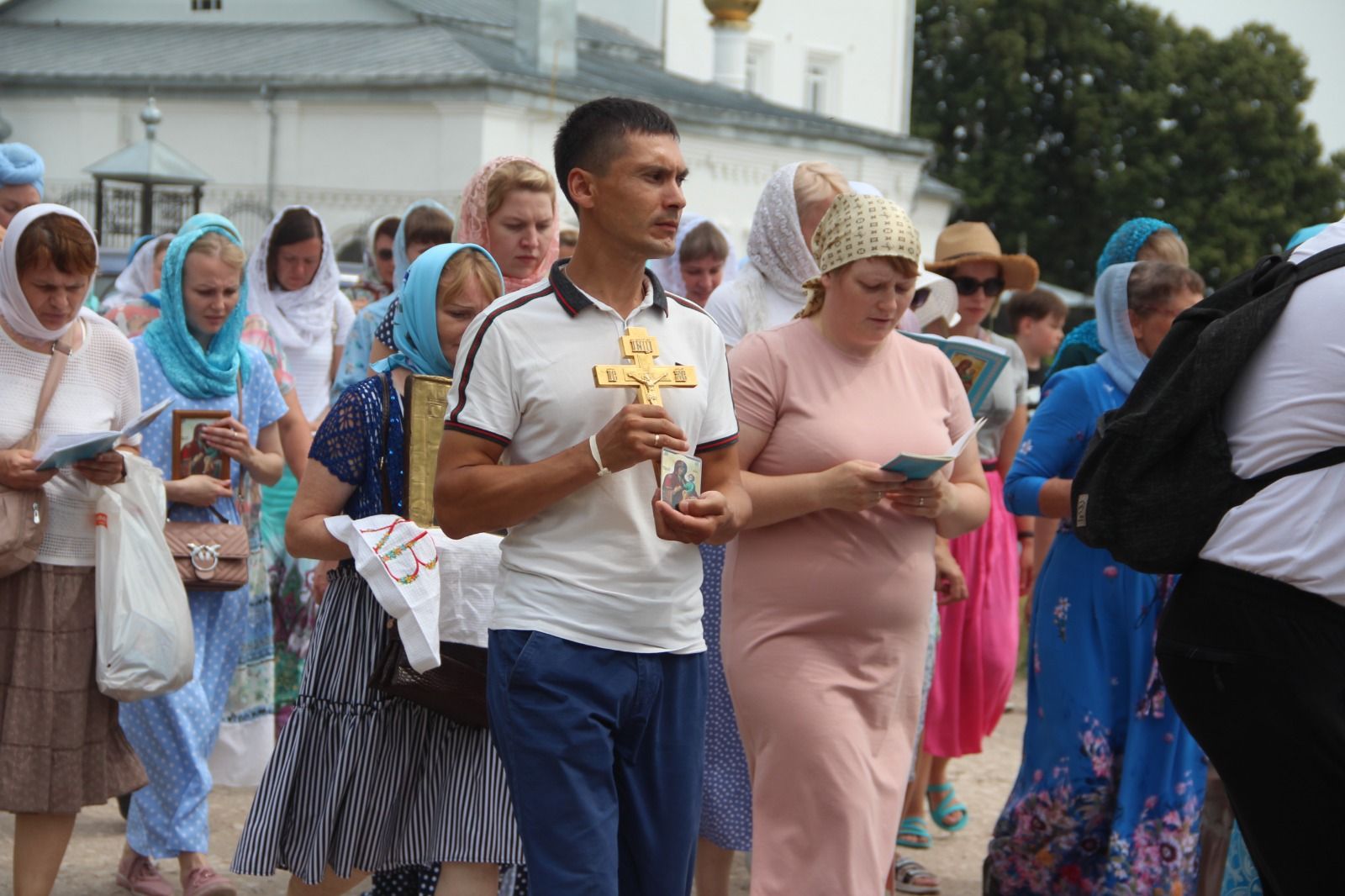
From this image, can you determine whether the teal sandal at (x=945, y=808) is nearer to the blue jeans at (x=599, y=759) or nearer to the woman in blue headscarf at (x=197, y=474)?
the woman in blue headscarf at (x=197, y=474)

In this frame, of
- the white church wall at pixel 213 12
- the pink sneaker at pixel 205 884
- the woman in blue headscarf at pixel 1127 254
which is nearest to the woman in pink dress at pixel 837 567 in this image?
the woman in blue headscarf at pixel 1127 254

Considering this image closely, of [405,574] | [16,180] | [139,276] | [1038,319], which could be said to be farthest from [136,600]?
[1038,319]

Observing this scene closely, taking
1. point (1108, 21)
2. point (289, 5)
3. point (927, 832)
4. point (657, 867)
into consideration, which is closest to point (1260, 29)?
point (1108, 21)

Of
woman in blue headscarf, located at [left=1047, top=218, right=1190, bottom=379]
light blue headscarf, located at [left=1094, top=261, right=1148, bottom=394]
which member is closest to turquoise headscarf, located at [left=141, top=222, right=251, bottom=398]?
woman in blue headscarf, located at [left=1047, top=218, right=1190, bottom=379]

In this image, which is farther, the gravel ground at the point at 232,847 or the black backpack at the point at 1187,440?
the gravel ground at the point at 232,847

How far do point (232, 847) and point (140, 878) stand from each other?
2.06 ft

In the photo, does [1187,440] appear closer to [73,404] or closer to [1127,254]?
[1127,254]

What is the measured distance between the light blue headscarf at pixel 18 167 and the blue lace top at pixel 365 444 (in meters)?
2.96

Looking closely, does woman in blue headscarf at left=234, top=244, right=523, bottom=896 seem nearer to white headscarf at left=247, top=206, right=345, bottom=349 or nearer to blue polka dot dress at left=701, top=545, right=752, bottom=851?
blue polka dot dress at left=701, top=545, right=752, bottom=851

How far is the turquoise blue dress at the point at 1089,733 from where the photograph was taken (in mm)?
5512

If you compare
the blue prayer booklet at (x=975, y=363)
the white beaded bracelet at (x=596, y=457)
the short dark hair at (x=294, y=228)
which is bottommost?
the white beaded bracelet at (x=596, y=457)

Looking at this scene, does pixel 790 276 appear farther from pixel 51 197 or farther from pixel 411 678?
pixel 51 197

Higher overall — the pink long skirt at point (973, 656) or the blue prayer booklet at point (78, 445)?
the blue prayer booklet at point (78, 445)

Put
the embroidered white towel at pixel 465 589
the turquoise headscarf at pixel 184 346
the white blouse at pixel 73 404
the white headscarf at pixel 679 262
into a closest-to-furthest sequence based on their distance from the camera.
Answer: the embroidered white towel at pixel 465 589, the white blouse at pixel 73 404, the turquoise headscarf at pixel 184 346, the white headscarf at pixel 679 262
